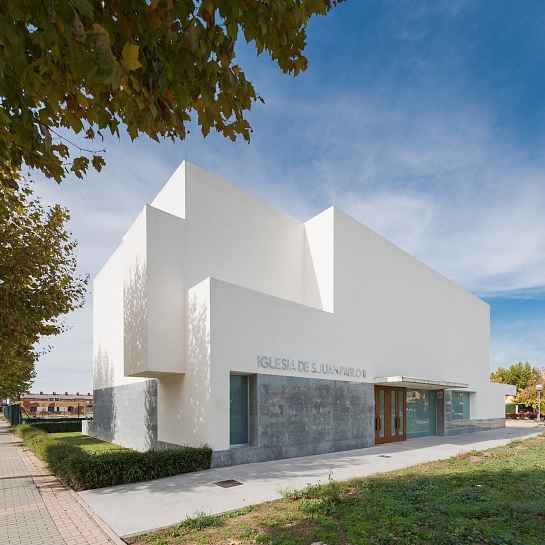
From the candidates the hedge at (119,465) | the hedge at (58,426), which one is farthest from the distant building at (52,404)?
the hedge at (119,465)

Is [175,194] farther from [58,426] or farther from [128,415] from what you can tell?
[58,426]

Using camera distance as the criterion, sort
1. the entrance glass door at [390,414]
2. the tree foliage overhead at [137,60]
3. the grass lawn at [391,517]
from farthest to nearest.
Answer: the entrance glass door at [390,414], the grass lawn at [391,517], the tree foliage overhead at [137,60]

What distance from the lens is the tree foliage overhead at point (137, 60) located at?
307 centimetres

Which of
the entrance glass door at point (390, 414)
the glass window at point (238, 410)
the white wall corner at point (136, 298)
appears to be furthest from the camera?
the entrance glass door at point (390, 414)

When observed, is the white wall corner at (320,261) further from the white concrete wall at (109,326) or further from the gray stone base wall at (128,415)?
the white concrete wall at (109,326)

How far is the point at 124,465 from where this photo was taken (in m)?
10.3

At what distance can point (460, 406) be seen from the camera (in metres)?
25.5

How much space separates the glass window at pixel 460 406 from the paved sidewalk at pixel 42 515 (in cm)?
2091

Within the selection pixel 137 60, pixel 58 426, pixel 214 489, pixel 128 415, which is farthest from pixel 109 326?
pixel 137 60

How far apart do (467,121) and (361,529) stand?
11.8 meters

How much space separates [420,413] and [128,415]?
14.2 meters

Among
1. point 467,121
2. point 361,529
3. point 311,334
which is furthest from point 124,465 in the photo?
point 467,121

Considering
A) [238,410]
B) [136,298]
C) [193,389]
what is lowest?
[238,410]

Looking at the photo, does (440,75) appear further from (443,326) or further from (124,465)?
(443,326)
